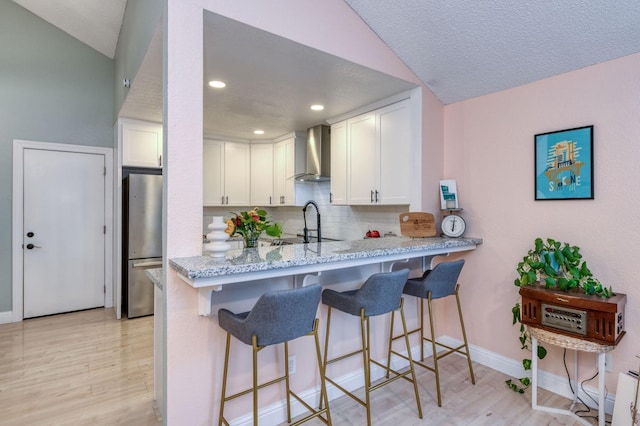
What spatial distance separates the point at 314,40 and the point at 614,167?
80.0 inches

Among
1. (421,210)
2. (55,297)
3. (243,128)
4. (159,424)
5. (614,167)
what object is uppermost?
(243,128)

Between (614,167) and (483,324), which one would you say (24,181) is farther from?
(614,167)

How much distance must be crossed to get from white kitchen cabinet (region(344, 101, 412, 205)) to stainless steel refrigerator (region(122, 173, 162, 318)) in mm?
2322

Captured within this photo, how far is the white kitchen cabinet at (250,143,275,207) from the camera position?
493cm

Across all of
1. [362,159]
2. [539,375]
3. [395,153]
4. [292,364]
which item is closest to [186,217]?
[292,364]

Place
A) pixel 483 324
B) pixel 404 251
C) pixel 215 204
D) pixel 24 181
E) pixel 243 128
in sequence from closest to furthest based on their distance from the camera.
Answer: pixel 404 251 < pixel 483 324 < pixel 24 181 < pixel 243 128 < pixel 215 204

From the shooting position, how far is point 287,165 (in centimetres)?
461

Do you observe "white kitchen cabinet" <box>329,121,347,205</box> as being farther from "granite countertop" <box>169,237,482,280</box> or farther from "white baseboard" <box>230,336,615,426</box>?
"white baseboard" <box>230,336,615,426</box>

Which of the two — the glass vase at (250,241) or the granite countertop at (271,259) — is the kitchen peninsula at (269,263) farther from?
the glass vase at (250,241)

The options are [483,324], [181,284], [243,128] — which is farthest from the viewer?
[243,128]

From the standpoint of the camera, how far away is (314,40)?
212cm

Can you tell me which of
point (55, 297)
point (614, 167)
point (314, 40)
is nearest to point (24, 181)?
point (55, 297)

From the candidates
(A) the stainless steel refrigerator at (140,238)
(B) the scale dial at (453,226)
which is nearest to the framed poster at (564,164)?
(B) the scale dial at (453,226)

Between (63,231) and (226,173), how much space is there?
2.07m
